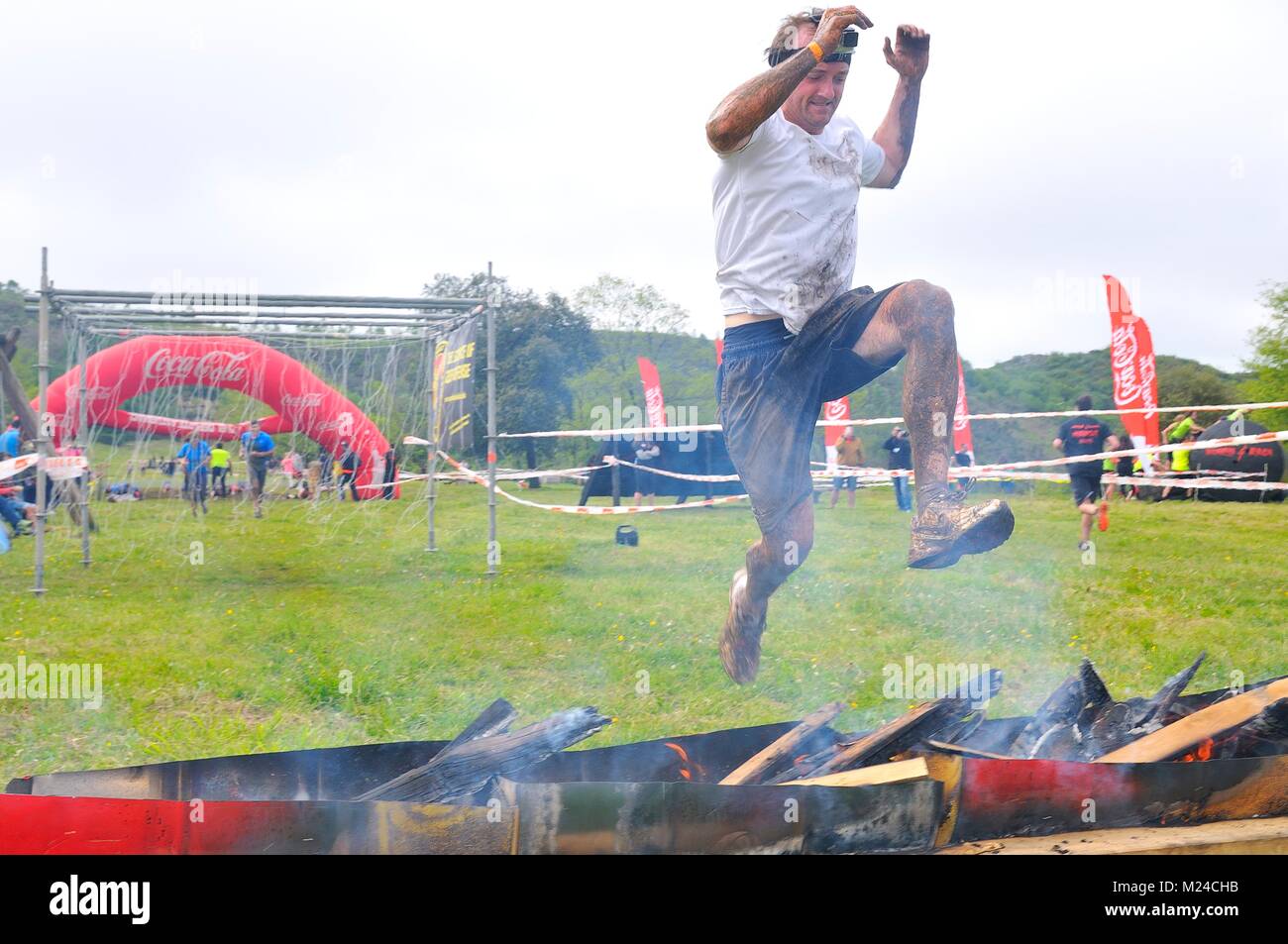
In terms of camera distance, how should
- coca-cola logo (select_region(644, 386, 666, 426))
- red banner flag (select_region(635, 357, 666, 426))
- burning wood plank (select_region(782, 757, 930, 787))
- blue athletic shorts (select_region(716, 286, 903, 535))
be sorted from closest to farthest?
burning wood plank (select_region(782, 757, 930, 787))
blue athletic shorts (select_region(716, 286, 903, 535))
red banner flag (select_region(635, 357, 666, 426))
coca-cola logo (select_region(644, 386, 666, 426))

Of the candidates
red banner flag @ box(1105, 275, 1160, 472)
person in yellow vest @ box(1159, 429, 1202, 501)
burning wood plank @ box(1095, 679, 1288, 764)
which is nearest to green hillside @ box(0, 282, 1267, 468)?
person in yellow vest @ box(1159, 429, 1202, 501)

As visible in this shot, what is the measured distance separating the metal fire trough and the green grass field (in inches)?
53.8

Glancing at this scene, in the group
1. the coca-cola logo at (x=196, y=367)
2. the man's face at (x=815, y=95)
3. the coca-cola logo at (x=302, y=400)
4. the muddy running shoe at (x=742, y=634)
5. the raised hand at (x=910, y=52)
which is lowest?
the muddy running shoe at (x=742, y=634)

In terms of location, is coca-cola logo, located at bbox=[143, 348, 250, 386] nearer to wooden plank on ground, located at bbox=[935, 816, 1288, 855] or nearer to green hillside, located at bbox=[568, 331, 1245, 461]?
wooden plank on ground, located at bbox=[935, 816, 1288, 855]

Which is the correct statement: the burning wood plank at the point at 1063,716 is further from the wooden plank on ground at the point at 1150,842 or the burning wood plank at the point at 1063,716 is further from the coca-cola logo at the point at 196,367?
the coca-cola logo at the point at 196,367

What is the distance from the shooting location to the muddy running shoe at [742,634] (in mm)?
4047

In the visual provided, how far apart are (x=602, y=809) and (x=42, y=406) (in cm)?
772

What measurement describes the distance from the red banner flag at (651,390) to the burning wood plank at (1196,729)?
1827cm

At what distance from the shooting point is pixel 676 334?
33.7 m

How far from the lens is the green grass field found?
552cm

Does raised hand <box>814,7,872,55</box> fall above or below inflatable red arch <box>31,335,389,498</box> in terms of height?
above

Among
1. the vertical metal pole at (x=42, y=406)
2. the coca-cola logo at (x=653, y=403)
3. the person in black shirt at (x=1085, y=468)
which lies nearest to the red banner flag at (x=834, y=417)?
the coca-cola logo at (x=653, y=403)
